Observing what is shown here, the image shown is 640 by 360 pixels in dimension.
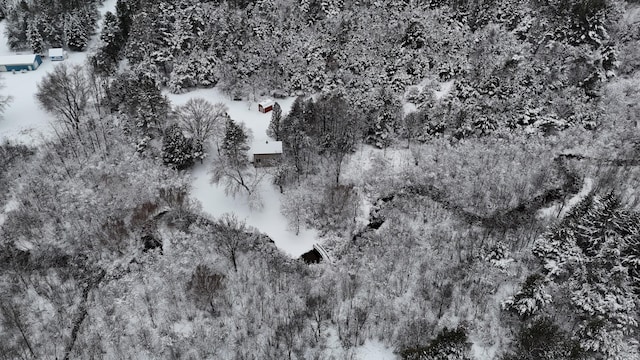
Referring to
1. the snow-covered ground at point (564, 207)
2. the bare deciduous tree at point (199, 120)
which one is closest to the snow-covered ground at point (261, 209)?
the bare deciduous tree at point (199, 120)

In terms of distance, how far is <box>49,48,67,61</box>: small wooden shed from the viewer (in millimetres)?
59406

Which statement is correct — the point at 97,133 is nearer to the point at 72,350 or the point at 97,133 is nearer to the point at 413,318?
the point at 72,350

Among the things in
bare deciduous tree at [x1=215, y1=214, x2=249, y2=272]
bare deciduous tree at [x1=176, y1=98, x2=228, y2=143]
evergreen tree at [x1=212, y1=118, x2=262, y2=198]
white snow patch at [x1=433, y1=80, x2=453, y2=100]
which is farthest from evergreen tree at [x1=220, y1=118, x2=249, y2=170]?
white snow patch at [x1=433, y1=80, x2=453, y2=100]

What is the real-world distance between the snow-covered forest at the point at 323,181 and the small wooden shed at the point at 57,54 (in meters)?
0.76

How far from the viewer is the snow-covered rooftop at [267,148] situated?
42594mm

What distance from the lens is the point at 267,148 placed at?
43031 millimetres

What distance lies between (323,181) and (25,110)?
37943 millimetres

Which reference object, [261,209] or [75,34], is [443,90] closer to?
[261,209]

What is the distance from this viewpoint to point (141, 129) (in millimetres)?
45750

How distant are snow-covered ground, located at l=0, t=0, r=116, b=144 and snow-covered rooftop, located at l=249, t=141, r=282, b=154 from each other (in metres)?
24.6

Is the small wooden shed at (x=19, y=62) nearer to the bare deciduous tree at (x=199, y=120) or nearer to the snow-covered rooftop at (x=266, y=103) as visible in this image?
the bare deciduous tree at (x=199, y=120)

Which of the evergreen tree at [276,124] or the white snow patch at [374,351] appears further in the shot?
the evergreen tree at [276,124]

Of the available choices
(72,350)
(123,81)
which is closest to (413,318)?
(72,350)

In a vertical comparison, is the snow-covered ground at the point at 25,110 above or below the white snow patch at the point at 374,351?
above
